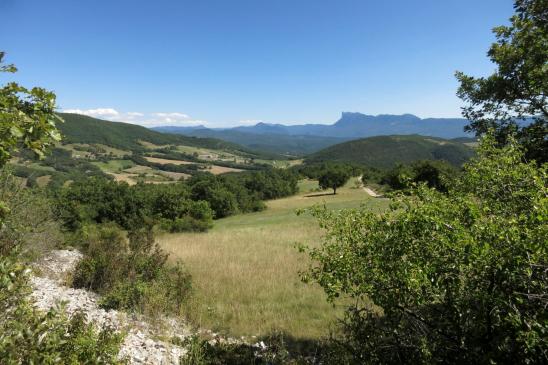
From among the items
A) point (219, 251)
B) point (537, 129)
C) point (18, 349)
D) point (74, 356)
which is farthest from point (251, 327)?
point (219, 251)

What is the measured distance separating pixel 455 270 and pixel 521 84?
21.8ft

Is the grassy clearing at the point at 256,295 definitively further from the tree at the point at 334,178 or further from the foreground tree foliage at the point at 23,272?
the tree at the point at 334,178

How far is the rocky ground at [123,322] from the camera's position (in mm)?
6293

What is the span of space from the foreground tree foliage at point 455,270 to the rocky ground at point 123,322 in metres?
3.64

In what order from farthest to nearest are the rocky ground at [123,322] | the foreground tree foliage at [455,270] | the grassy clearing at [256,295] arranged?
the grassy clearing at [256,295] < the rocky ground at [123,322] < the foreground tree foliage at [455,270]

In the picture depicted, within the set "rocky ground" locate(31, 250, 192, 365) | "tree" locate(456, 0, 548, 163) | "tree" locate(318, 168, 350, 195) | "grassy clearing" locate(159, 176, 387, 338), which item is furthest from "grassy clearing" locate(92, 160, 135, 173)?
"tree" locate(456, 0, 548, 163)

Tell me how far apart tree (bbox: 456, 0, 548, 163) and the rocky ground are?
28.0 feet

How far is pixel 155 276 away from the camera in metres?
10.6

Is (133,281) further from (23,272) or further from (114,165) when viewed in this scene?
(114,165)

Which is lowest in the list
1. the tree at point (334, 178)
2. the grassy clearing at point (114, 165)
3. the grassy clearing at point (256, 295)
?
the grassy clearing at point (114, 165)

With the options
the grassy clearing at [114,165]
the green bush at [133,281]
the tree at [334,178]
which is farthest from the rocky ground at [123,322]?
the grassy clearing at [114,165]

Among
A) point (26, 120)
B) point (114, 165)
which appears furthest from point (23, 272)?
point (114, 165)

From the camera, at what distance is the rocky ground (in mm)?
6293

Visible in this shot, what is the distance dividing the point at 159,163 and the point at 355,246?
17483 cm
